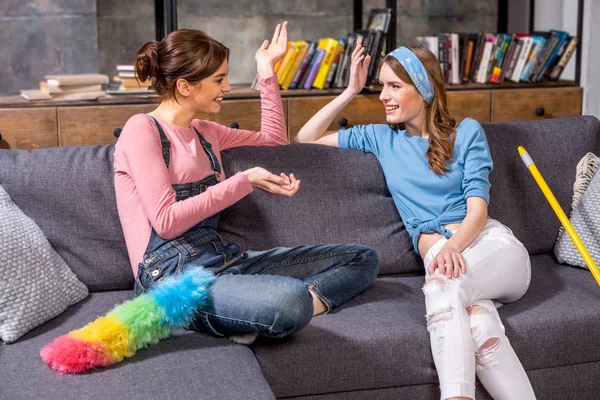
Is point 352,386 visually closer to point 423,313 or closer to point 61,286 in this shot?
point 423,313

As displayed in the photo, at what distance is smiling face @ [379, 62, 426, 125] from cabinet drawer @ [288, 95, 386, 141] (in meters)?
1.08

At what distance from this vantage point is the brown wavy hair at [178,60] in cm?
224

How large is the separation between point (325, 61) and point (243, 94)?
403mm

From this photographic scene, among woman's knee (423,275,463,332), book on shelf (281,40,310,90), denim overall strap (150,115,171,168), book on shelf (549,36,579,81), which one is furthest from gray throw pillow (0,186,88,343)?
book on shelf (549,36,579,81)

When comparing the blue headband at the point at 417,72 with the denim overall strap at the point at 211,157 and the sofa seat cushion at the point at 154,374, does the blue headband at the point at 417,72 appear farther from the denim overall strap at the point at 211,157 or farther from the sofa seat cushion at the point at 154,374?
the sofa seat cushion at the point at 154,374

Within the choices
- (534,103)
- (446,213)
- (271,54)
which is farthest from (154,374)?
(534,103)

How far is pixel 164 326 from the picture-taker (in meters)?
1.95

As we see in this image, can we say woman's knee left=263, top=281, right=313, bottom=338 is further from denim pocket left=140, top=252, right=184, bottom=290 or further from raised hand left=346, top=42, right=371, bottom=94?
raised hand left=346, top=42, right=371, bottom=94

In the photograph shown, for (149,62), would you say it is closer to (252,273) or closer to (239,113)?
(252,273)

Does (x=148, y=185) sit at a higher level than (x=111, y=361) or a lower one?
higher

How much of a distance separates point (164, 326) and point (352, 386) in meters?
0.48

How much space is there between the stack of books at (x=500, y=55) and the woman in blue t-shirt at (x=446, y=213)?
1.37m

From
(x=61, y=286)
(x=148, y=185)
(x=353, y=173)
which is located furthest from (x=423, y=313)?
(x=61, y=286)

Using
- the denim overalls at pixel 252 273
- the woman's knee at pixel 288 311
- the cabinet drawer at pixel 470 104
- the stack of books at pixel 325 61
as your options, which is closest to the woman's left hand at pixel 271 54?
the denim overalls at pixel 252 273
